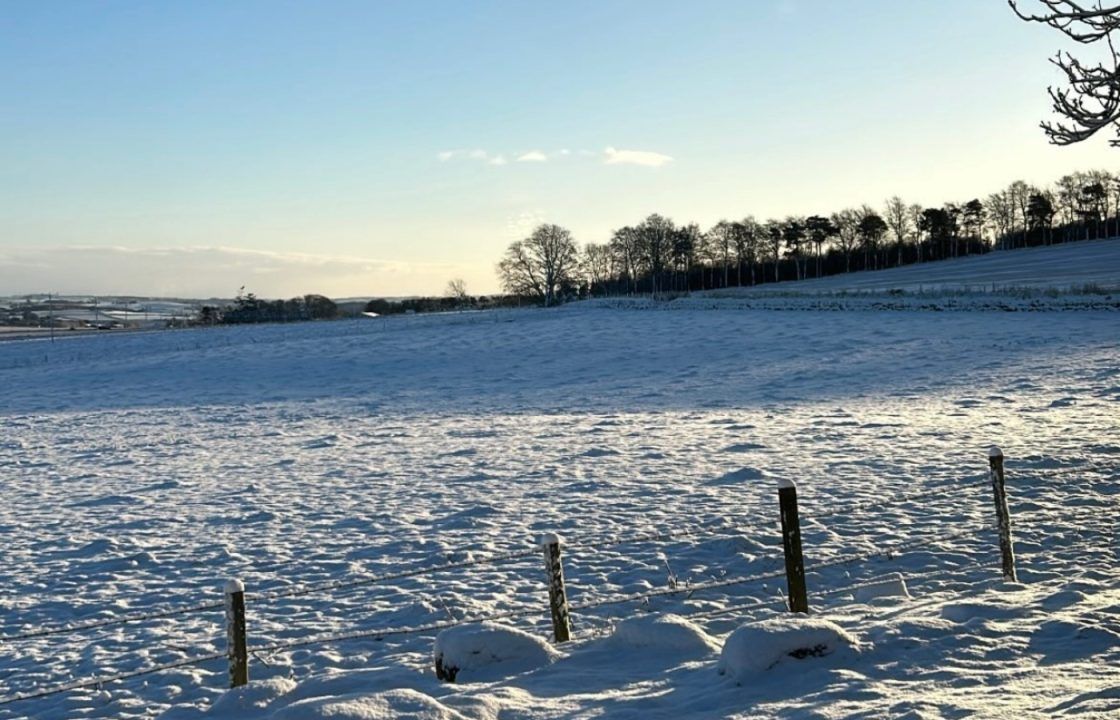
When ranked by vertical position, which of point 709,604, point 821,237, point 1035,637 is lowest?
point 709,604

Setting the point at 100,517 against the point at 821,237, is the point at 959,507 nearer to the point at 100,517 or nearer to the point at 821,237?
the point at 100,517

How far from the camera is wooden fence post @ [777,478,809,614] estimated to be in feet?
29.4

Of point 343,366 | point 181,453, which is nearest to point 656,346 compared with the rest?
point 343,366

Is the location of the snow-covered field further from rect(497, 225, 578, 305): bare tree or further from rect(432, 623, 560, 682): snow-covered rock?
rect(497, 225, 578, 305): bare tree

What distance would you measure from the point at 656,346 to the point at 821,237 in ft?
308

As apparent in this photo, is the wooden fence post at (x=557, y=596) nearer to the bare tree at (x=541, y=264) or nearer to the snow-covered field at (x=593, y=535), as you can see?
the snow-covered field at (x=593, y=535)

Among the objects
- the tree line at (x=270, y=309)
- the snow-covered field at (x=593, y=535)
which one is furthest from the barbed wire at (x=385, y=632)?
the tree line at (x=270, y=309)

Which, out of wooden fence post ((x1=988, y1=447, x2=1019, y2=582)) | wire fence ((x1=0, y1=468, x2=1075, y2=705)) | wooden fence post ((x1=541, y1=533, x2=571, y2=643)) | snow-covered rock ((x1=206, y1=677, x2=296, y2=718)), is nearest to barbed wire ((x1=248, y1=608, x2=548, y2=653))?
wire fence ((x1=0, y1=468, x2=1075, y2=705))

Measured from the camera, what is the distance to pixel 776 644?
6.97m

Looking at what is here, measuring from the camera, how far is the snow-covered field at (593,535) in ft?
23.1

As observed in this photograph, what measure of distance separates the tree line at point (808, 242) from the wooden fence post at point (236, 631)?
119 m

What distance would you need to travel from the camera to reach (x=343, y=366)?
44219 millimetres

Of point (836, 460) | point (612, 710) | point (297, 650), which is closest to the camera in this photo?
point (612, 710)

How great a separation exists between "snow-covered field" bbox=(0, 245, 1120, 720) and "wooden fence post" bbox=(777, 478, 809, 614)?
60cm
